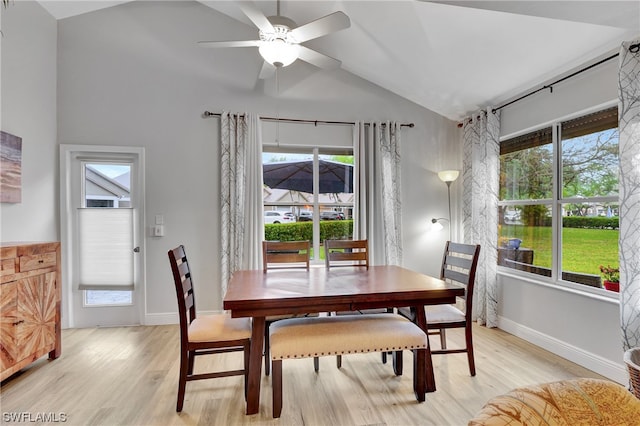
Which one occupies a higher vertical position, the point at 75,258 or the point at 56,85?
the point at 56,85

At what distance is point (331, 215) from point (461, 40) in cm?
227

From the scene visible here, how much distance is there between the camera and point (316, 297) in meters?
1.83

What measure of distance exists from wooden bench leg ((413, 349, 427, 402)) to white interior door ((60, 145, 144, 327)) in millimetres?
2995

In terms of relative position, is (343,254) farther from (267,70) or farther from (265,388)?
(267,70)

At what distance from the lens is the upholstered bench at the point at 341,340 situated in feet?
5.91

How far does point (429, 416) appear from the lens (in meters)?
1.86

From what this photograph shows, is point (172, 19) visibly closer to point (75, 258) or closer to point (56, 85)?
point (56, 85)

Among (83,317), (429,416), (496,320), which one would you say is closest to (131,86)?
(83,317)

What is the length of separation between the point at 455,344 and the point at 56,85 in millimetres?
4946

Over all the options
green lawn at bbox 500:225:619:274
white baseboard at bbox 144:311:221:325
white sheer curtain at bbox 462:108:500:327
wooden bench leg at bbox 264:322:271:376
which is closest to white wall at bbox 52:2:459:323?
white baseboard at bbox 144:311:221:325

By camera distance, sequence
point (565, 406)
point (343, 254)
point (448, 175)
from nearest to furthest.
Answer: point (565, 406) < point (343, 254) < point (448, 175)

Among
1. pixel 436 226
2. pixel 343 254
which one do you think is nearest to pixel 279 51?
pixel 343 254

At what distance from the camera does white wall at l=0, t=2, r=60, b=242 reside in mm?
2686

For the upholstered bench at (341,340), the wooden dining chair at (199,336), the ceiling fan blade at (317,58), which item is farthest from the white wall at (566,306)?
the wooden dining chair at (199,336)
